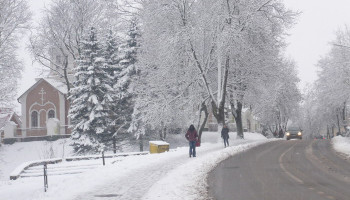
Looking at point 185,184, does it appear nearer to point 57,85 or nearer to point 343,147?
point 343,147

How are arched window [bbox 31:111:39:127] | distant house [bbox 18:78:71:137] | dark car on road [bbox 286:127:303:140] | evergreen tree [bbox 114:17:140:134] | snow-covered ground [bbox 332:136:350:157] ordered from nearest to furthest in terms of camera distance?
snow-covered ground [bbox 332:136:350:157], evergreen tree [bbox 114:17:140:134], dark car on road [bbox 286:127:303:140], distant house [bbox 18:78:71:137], arched window [bbox 31:111:39:127]

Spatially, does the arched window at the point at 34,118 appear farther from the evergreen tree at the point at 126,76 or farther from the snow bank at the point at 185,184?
the snow bank at the point at 185,184

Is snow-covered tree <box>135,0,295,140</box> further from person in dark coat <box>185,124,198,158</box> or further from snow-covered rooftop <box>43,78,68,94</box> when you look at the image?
snow-covered rooftop <box>43,78,68,94</box>

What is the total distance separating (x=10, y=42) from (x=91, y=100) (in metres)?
8.18

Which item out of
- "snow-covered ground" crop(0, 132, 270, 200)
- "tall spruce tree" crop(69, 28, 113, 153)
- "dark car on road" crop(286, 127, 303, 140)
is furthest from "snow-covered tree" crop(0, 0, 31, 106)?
"dark car on road" crop(286, 127, 303, 140)

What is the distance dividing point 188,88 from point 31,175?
1363 centimetres

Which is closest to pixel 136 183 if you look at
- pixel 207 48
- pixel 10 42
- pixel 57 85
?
pixel 207 48

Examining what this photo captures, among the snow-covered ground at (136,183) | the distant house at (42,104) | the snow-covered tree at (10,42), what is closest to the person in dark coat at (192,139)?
the snow-covered ground at (136,183)

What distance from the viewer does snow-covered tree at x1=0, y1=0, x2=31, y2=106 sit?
108 feet

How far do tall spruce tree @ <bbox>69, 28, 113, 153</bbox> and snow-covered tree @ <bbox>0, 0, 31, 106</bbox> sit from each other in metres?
5.67

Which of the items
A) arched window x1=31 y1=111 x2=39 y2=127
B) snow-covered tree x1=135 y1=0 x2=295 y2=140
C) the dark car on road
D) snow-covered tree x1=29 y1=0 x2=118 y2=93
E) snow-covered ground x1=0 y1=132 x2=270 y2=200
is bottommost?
snow-covered ground x1=0 y1=132 x2=270 y2=200

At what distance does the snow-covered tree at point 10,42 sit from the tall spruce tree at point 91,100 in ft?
18.6

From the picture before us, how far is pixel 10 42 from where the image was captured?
34.3m

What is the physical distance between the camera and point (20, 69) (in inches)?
1422
